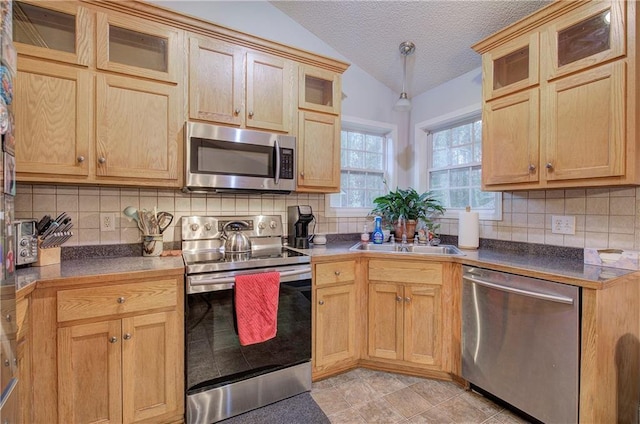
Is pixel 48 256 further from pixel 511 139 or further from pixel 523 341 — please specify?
pixel 511 139

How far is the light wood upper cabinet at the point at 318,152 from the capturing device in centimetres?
233

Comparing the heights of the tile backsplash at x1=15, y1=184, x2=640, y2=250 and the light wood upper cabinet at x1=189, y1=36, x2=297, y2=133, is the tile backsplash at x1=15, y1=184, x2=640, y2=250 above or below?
below

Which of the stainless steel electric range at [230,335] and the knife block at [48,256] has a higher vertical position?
the knife block at [48,256]

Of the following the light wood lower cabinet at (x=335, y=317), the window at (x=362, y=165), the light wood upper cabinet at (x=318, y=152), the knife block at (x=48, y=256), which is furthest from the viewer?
the window at (x=362, y=165)

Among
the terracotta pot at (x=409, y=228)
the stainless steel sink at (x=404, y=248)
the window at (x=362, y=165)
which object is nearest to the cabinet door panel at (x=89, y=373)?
Result: the stainless steel sink at (x=404, y=248)

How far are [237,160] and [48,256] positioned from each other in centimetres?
118

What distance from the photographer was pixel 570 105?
1.72m

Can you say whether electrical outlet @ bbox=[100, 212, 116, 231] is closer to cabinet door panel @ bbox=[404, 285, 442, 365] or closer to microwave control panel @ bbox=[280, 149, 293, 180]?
microwave control panel @ bbox=[280, 149, 293, 180]

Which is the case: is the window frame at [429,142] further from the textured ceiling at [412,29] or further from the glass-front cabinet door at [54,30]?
the glass-front cabinet door at [54,30]

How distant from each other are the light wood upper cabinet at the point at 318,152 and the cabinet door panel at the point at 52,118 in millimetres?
1333

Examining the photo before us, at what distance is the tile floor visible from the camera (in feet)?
5.67

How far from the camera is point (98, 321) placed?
4.78 ft

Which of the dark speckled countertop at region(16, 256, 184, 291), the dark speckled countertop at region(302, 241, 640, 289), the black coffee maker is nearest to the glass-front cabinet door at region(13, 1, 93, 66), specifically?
the dark speckled countertop at region(16, 256, 184, 291)

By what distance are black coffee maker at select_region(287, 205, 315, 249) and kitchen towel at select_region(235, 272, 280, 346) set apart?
1.85 ft
